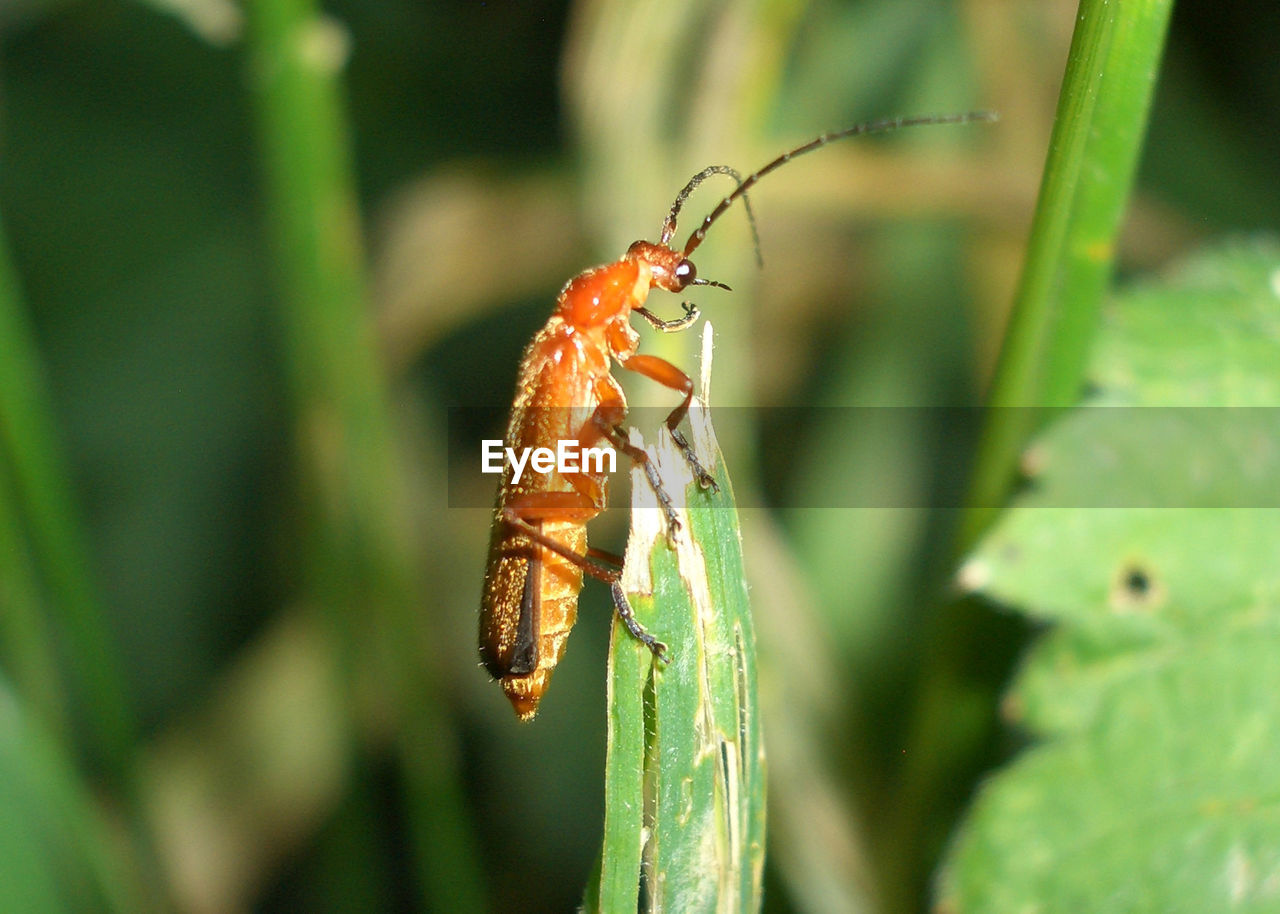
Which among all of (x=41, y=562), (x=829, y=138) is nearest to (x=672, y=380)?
(x=829, y=138)

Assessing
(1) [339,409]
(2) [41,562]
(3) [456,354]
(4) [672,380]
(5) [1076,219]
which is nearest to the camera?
(5) [1076,219]

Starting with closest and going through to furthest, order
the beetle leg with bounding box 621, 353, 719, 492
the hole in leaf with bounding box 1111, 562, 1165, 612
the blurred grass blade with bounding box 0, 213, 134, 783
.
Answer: the beetle leg with bounding box 621, 353, 719, 492, the hole in leaf with bounding box 1111, 562, 1165, 612, the blurred grass blade with bounding box 0, 213, 134, 783

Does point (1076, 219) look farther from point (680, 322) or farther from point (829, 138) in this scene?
point (680, 322)

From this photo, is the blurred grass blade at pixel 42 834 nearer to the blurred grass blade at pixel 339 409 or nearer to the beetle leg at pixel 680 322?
the blurred grass blade at pixel 339 409

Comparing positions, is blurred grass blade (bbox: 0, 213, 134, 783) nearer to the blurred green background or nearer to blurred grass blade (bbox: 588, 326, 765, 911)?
the blurred green background

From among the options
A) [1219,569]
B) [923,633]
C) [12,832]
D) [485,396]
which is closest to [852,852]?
[923,633]

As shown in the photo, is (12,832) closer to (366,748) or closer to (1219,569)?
(366,748)

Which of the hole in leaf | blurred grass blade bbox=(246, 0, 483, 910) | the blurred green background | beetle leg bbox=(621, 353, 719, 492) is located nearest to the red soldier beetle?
beetle leg bbox=(621, 353, 719, 492)
